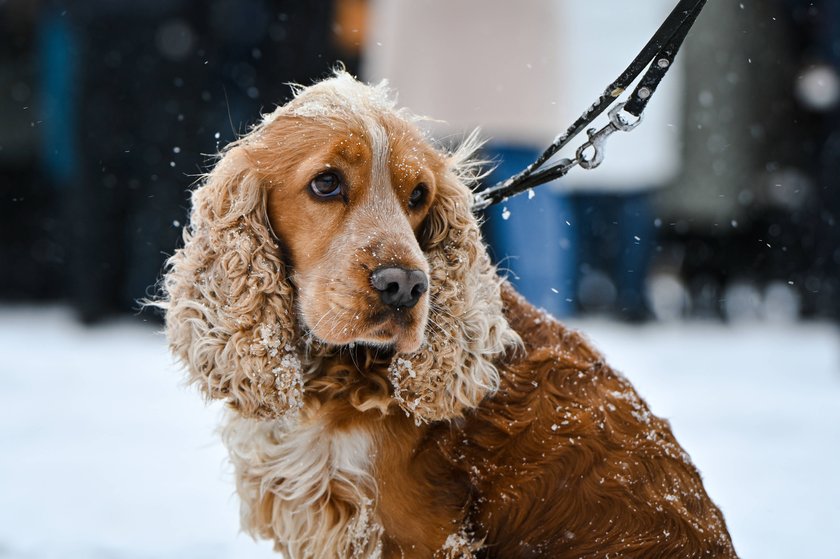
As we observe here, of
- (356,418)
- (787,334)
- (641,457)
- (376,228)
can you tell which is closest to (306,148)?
(376,228)

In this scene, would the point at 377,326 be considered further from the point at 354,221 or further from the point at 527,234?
the point at 527,234

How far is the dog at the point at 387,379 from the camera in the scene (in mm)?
1883

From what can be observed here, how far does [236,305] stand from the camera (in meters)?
2.01

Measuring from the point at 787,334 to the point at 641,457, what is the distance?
232 inches

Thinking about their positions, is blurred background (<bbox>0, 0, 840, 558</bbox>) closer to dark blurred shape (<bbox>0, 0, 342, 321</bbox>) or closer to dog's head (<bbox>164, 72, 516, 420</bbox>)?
dark blurred shape (<bbox>0, 0, 342, 321</bbox>)

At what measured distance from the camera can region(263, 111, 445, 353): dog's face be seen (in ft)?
6.10

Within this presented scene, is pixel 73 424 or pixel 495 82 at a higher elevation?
pixel 495 82

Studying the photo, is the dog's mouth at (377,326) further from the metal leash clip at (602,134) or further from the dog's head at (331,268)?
the metal leash clip at (602,134)

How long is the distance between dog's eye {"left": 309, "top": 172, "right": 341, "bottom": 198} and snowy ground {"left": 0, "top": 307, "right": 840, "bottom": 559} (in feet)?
3.02

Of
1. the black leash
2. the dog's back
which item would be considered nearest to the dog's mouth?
the dog's back

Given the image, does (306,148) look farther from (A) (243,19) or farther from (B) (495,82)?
(A) (243,19)

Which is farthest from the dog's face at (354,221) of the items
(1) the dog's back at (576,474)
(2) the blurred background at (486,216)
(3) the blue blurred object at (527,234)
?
(3) the blue blurred object at (527,234)

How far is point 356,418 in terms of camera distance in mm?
1984

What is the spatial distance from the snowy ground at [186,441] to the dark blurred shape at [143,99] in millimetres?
648
